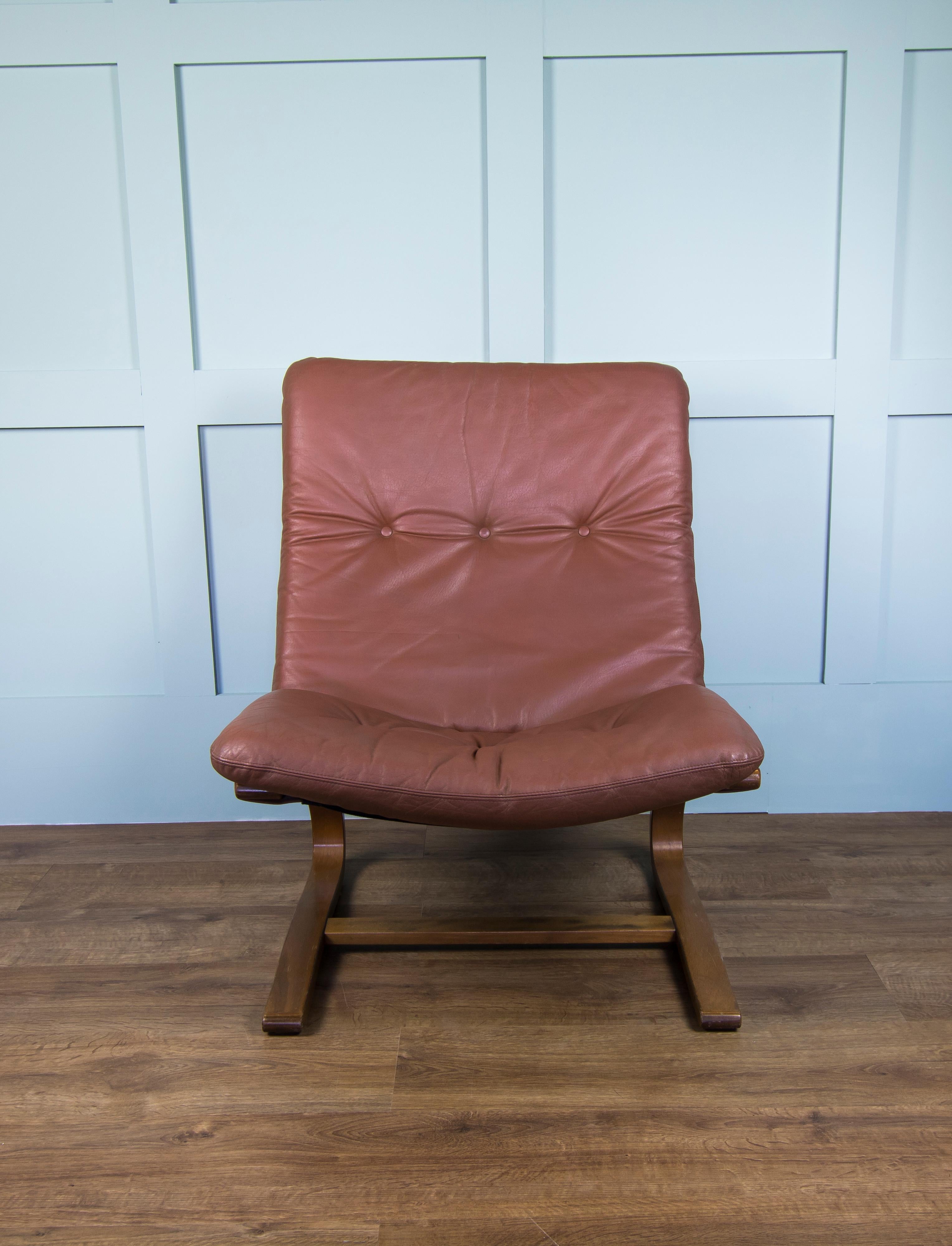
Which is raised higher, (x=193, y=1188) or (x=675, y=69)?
(x=675, y=69)

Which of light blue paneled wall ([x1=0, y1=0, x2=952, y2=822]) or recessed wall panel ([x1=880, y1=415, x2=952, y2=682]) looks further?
recessed wall panel ([x1=880, y1=415, x2=952, y2=682])

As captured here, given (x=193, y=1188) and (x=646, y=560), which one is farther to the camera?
(x=646, y=560)

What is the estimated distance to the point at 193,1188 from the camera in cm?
89

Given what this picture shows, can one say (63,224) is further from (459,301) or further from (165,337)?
(459,301)

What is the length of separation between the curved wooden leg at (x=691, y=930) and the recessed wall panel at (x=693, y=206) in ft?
2.84

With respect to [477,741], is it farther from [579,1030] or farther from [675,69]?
[675,69]

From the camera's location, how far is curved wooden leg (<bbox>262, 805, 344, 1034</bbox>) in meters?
1.11

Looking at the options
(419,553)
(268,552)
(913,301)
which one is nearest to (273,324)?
(268,552)

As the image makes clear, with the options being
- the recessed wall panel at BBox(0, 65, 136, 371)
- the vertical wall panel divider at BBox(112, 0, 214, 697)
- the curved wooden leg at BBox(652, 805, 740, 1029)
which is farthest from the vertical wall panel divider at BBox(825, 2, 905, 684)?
the recessed wall panel at BBox(0, 65, 136, 371)

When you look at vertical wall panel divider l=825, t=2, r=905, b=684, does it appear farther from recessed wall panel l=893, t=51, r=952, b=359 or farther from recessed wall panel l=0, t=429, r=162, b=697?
recessed wall panel l=0, t=429, r=162, b=697

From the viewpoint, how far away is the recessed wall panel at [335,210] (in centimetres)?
160

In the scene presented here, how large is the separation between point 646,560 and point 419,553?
0.34 metres

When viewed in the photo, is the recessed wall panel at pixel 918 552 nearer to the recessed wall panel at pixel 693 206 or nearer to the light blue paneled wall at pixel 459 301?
the light blue paneled wall at pixel 459 301

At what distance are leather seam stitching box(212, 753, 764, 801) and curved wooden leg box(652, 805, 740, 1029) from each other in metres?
0.13
